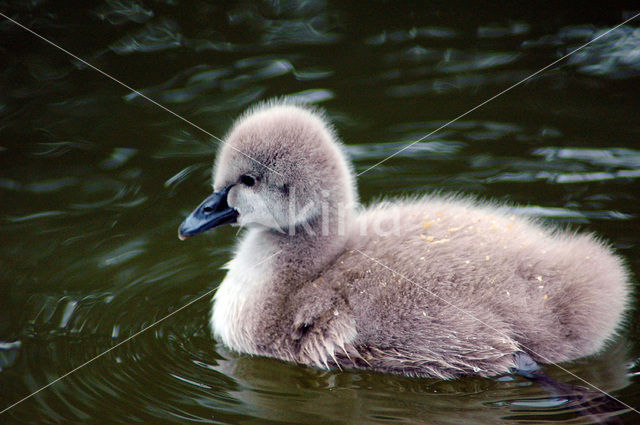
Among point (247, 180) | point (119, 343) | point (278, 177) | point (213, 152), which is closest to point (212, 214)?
point (247, 180)

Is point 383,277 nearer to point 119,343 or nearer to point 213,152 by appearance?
point 119,343

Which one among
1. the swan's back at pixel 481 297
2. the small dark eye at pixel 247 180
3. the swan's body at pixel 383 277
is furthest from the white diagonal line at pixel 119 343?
the swan's back at pixel 481 297

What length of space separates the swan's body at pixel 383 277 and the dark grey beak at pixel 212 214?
23mm

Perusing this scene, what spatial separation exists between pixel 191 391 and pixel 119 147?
95.7 inches

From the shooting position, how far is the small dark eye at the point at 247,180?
3.98 meters

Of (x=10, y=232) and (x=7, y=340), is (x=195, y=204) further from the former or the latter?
(x=7, y=340)

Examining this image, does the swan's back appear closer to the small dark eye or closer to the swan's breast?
the swan's breast

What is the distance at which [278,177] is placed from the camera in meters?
3.94

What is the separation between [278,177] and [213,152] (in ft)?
5.88

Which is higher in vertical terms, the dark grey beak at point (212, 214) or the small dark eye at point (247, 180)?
the small dark eye at point (247, 180)

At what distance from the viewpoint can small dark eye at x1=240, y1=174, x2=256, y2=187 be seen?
398 centimetres

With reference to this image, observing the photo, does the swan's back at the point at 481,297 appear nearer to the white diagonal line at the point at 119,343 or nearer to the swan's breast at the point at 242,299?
the swan's breast at the point at 242,299

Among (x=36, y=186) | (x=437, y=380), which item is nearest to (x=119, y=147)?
(x=36, y=186)

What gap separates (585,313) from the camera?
3.65 m
